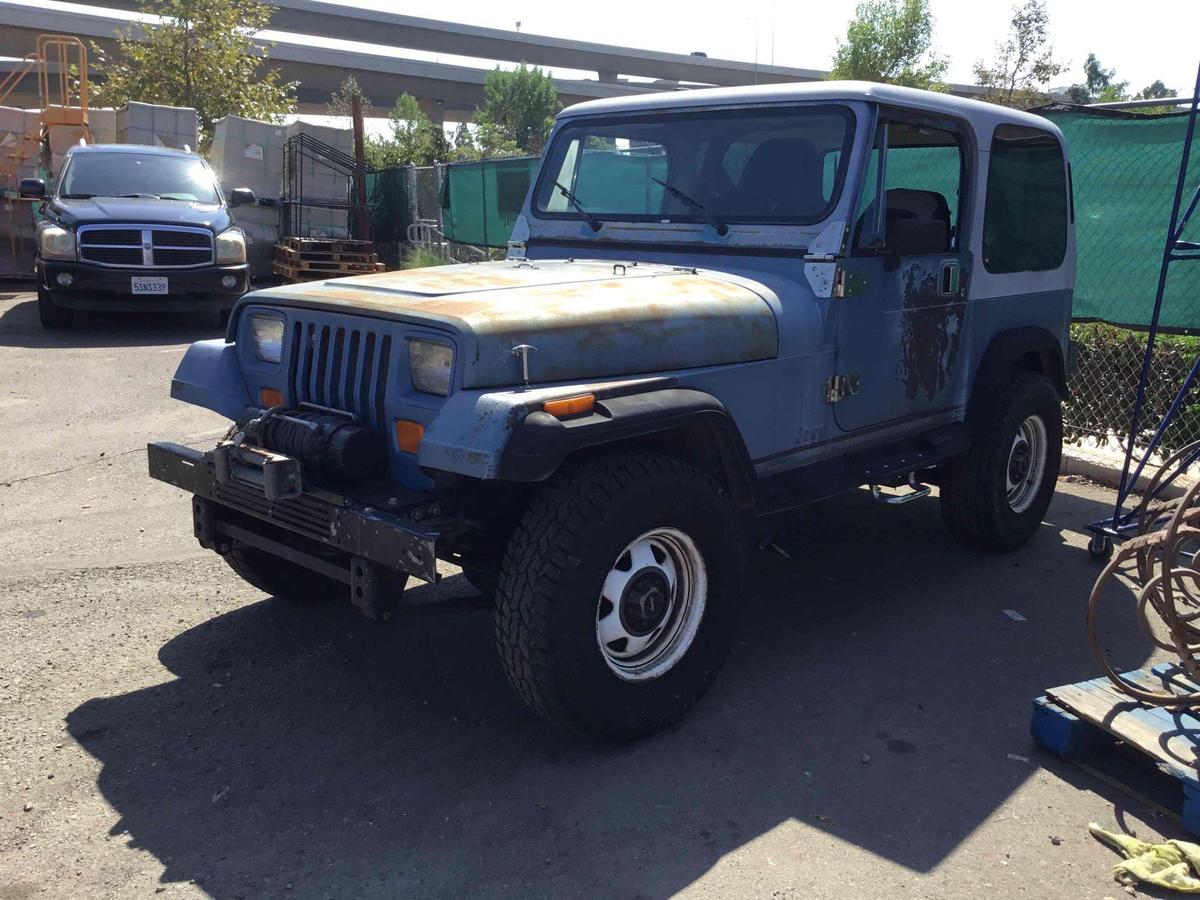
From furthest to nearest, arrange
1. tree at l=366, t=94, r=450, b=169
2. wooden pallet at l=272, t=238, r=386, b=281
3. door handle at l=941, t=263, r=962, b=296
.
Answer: tree at l=366, t=94, r=450, b=169 → wooden pallet at l=272, t=238, r=386, b=281 → door handle at l=941, t=263, r=962, b=296

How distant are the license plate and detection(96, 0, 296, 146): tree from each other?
14.1 meters

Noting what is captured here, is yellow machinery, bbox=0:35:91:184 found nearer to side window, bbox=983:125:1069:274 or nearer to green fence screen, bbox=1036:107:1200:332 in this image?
green fence screen, bbox=1036:107:1200:332

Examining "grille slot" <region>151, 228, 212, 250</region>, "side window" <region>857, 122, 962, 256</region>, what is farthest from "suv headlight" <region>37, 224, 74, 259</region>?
"side window" <region>857, 122, 962, 256</region>

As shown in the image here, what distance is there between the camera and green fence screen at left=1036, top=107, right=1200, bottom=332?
669 cm

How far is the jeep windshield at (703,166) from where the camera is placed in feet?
13.6

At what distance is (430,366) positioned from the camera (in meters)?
3.22

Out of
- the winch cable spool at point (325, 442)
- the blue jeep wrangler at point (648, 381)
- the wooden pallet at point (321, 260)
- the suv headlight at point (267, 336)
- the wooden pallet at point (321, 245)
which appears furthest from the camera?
the wooden pallet at point (321, 245)

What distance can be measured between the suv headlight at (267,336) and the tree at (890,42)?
36.7 meters

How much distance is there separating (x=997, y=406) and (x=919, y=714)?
1.85 meters

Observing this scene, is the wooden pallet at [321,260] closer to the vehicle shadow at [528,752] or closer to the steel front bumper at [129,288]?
the steel front bumper at [129,288]

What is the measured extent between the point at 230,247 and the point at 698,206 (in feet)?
27.2

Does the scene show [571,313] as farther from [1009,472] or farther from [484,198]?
[484,198]

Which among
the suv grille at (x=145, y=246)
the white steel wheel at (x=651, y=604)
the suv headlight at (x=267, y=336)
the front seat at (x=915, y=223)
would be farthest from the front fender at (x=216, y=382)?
the suv grille at (x=145, y=246)

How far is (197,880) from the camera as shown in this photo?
276 cm
